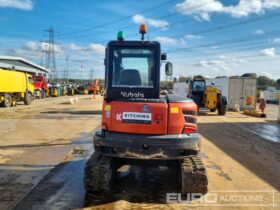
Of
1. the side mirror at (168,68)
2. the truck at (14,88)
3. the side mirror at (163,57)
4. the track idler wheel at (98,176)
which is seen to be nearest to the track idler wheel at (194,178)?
the track idler wheel at (98,176)

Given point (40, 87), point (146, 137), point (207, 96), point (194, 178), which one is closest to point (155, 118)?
point (146, 137)

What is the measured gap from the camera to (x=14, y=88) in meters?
30.7

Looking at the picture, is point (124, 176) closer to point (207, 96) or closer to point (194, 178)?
point (194, 178)

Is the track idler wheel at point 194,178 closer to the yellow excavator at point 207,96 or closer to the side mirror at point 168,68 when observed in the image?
the side mirror at point 168,68

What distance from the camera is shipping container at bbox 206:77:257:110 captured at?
30344 mm

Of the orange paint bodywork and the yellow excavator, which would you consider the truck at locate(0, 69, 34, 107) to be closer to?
the yellow excavator

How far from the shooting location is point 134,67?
732cm

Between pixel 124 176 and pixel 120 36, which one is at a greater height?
pixel 120 36

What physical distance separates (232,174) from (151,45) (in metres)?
3.62

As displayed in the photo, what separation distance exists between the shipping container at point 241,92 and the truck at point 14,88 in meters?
17.7

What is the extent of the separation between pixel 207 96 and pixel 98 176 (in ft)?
66.3

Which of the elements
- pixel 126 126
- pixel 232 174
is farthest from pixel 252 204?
pixel 126 126

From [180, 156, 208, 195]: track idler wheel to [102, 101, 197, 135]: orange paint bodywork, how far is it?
27.6 inches

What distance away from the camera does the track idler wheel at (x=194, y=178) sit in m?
6.66
